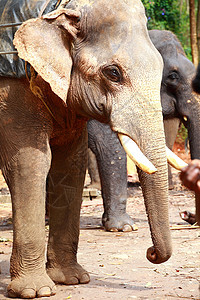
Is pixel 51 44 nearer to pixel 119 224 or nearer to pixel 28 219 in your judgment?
pixel 28 219

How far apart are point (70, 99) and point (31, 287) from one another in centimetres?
126

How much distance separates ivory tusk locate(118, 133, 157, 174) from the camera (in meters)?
3.53

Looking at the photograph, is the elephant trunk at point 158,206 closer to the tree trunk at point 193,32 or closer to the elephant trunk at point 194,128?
the elephant trunk at point 194,128

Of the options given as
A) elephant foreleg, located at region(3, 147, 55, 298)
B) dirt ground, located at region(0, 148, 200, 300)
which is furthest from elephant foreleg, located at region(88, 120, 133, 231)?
elephant foreleg, located at region(3, 147, 55, 298)

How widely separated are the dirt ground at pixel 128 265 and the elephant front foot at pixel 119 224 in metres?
0.08

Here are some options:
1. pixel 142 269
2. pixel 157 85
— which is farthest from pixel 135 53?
pixel 142 269

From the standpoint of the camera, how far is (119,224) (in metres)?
6.62

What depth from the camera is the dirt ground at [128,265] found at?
4.18 meters

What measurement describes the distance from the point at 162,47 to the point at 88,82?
14.7 feet

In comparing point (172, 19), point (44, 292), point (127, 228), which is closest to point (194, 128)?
point (127, 228)

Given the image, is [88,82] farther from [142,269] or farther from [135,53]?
[142,269]

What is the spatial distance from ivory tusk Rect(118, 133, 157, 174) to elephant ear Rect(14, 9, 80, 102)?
0.50m

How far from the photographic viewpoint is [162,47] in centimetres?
830

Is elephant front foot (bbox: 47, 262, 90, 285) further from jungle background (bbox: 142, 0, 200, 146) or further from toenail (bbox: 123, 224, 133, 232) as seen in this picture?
jungle background (bbox: 142, 0, 200, 146)
